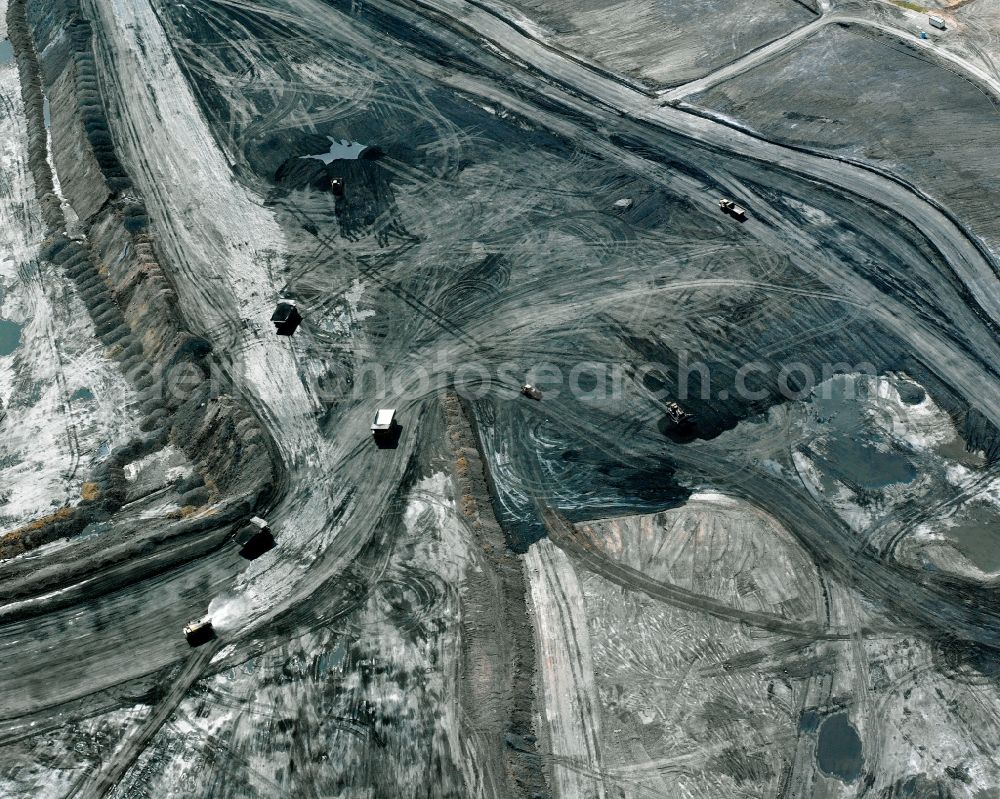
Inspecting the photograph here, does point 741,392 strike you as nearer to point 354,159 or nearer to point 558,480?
point 558,480

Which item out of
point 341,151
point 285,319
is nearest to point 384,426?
point 285,319

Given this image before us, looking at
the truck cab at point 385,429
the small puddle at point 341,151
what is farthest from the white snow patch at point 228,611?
the small puddle at point 341,151

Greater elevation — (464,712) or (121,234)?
(121,234)

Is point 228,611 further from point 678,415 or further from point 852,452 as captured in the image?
point 852,452

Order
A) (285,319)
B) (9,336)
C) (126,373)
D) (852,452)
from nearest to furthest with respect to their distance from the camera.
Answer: (852,452) → (126,373) → (285,319) → (9,336)

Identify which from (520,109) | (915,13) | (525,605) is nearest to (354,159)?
(520,109)
